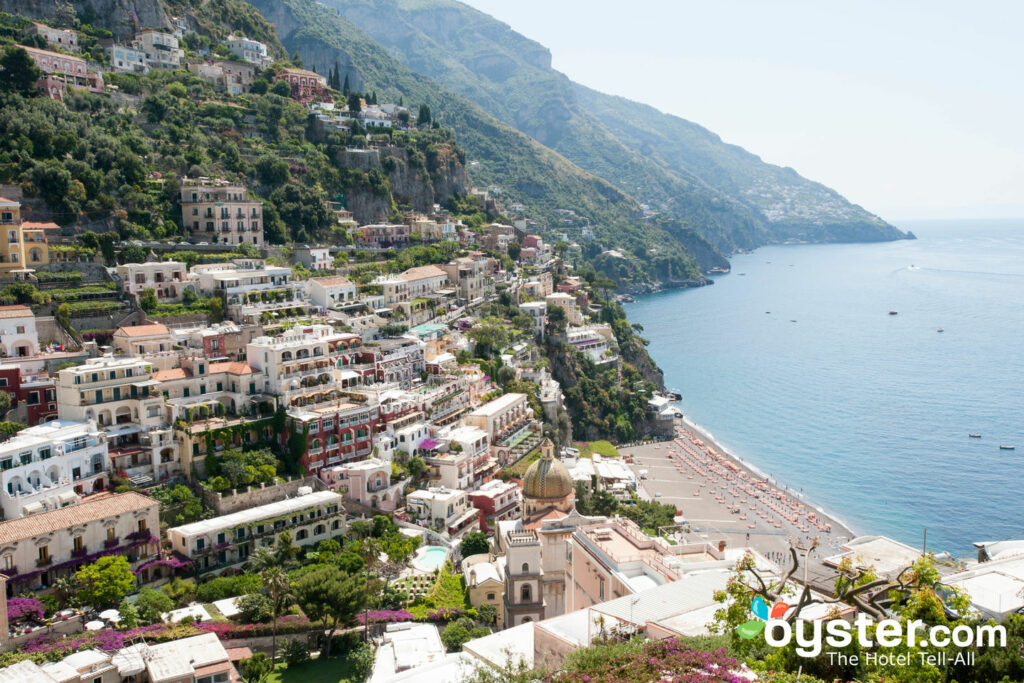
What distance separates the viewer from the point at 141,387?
3375 cm

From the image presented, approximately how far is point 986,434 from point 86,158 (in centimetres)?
6861

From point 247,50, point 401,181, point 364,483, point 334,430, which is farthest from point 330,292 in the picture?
Result: point 247,50

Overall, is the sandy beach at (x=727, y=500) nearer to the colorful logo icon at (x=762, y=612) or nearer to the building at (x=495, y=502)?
the building at (x=495, y=502)

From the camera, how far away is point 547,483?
115 feet

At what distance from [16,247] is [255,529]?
68.5 feet

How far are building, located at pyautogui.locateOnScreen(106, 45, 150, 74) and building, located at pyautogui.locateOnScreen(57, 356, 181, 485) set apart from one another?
3871cm

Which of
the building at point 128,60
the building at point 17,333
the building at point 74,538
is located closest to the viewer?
the building at point 74,538

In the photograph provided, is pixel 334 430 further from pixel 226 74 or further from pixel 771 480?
pixel 226 74

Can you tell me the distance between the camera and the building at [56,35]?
194 ft

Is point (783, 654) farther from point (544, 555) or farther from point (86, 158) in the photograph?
point (86, 158)

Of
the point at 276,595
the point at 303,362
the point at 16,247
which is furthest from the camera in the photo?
the point at 16,247

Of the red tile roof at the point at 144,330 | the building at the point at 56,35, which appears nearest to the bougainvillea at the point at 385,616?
the red tile roof at the point at 144,330

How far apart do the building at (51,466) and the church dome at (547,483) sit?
1688 cm

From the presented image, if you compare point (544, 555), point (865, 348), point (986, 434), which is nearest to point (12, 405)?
point (544, 555)
